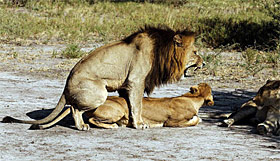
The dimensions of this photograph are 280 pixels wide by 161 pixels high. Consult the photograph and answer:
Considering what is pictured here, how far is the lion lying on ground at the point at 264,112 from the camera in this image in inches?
292

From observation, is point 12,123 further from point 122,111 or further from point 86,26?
point 86,26

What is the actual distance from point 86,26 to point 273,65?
9.14 metres

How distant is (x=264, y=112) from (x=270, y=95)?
27 cm

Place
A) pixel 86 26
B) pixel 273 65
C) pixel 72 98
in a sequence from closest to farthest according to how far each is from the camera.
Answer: pixel 72 98, pixel 273 65, pixel 86 26

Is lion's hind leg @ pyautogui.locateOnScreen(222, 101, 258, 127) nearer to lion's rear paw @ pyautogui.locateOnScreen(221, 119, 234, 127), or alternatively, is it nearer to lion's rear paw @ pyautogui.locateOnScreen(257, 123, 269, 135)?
lion's rear paw @ pyautogui.locateOnScreen(221, 119, 234, 127)

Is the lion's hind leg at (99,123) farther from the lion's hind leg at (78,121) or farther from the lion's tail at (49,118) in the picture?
the lion's tail at (49,118)

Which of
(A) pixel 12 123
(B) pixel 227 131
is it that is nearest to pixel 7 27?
(A) pixel 12 123

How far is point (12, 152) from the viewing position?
20.8ft

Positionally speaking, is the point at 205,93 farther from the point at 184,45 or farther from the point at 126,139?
the point at 126,139

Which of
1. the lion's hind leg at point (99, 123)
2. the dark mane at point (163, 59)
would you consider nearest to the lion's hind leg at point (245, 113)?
the dark mane at point (163, 59)

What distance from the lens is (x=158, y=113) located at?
7.84m

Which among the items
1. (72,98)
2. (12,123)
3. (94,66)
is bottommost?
(12,123)

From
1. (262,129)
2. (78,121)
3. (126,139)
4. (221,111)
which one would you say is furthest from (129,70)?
(221,111)

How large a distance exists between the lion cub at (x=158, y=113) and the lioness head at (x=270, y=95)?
2.87 feet
